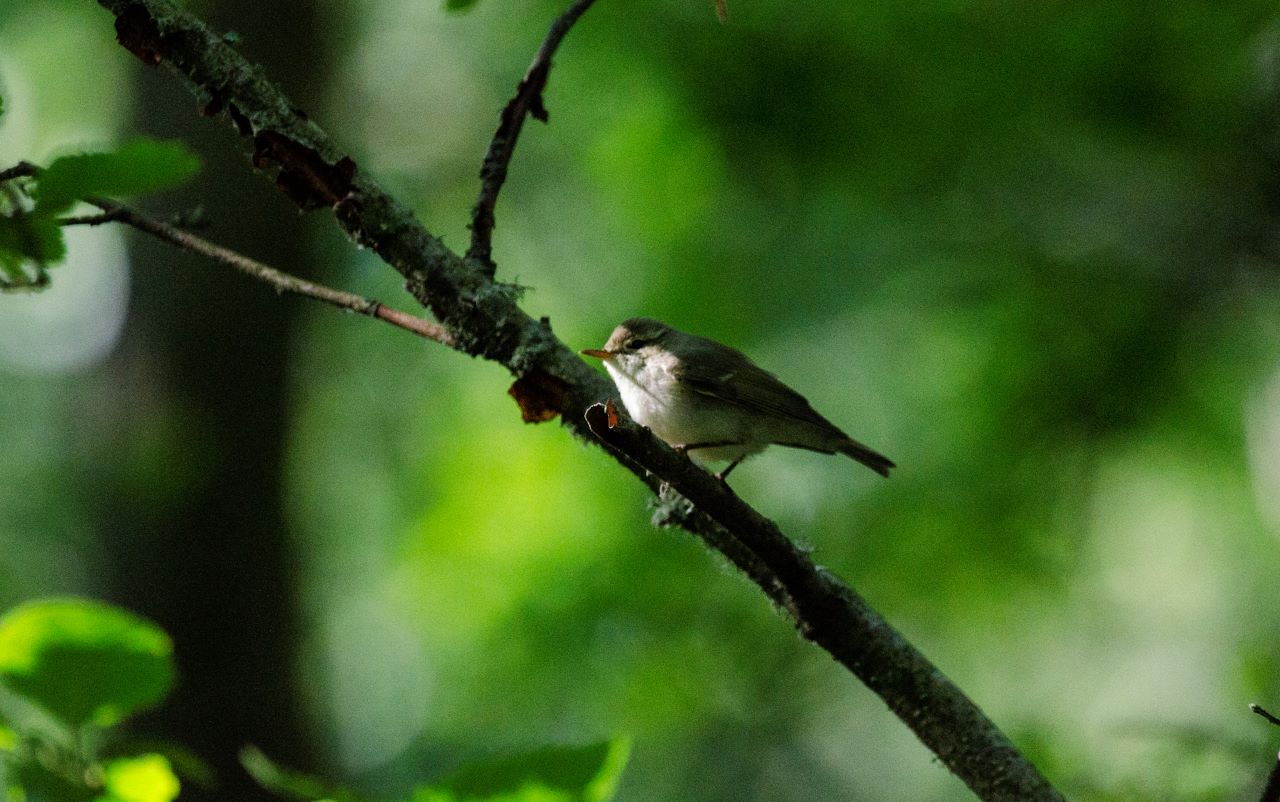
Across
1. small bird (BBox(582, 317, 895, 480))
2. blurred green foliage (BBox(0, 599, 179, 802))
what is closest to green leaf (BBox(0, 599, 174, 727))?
blurred green foliage (BBox(0, 599, 179, 802))

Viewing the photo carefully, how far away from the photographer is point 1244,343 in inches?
322

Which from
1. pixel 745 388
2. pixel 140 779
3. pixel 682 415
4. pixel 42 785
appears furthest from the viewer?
pixel 745 388

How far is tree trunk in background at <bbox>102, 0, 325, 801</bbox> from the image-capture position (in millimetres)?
5711

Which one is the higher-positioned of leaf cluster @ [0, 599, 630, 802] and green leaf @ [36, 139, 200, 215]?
green leaf @ [36, 139, 200, 215]

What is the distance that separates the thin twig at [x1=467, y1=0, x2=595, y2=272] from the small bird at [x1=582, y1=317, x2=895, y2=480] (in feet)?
6.18

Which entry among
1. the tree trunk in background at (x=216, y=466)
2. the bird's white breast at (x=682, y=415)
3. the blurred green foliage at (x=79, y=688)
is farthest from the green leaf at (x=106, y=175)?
the tree trunk in background at (x=216, y=466)

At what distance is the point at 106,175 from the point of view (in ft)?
4.28

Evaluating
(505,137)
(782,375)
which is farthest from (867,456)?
(782,375)

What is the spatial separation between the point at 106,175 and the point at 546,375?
77 cm

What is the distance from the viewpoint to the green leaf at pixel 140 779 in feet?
4.43

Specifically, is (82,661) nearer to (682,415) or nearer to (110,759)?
(110,759)

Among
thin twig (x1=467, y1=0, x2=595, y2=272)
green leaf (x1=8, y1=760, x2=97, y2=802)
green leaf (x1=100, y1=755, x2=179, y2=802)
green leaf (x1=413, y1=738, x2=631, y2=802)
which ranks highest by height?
thin twig (x1=467, y1=0, x2=595, y2=272)

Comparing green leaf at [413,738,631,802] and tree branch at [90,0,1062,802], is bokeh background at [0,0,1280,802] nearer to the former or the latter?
tree branch at [90,0,1062,802]

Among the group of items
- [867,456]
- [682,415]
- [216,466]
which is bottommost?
[216,466]
